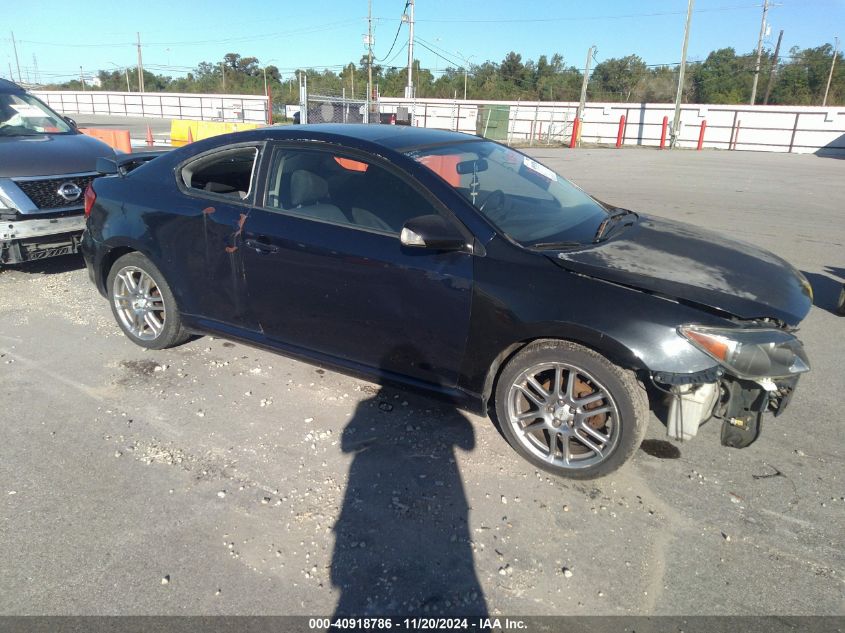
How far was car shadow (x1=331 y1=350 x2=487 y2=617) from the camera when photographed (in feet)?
7.77

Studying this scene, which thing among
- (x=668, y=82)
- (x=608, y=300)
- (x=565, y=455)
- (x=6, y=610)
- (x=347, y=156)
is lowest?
(x=6, y=610)

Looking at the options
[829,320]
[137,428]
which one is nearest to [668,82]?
[829,320]

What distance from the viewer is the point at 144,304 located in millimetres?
4520

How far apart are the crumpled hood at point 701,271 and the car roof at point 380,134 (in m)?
1.26

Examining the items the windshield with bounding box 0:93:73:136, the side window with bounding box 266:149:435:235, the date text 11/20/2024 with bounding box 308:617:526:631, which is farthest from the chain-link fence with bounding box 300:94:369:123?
the date text 11/20/2024 with bounding box 308:617:526:631

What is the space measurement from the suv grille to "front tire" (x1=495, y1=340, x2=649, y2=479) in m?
5.22

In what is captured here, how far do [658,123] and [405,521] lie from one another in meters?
37.8

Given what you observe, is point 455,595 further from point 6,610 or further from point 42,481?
point 42,481

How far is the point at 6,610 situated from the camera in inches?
89.4

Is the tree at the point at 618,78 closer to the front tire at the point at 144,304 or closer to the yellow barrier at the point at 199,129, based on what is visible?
the yellow barrier at the point at 199,129

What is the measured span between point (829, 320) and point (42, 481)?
21.0 ft

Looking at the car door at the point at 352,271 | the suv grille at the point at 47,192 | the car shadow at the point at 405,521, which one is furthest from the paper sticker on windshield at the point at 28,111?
the car shadow at the point at 405,521

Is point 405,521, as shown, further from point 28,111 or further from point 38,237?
point 28,111

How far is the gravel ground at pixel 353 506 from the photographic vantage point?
2.39m
